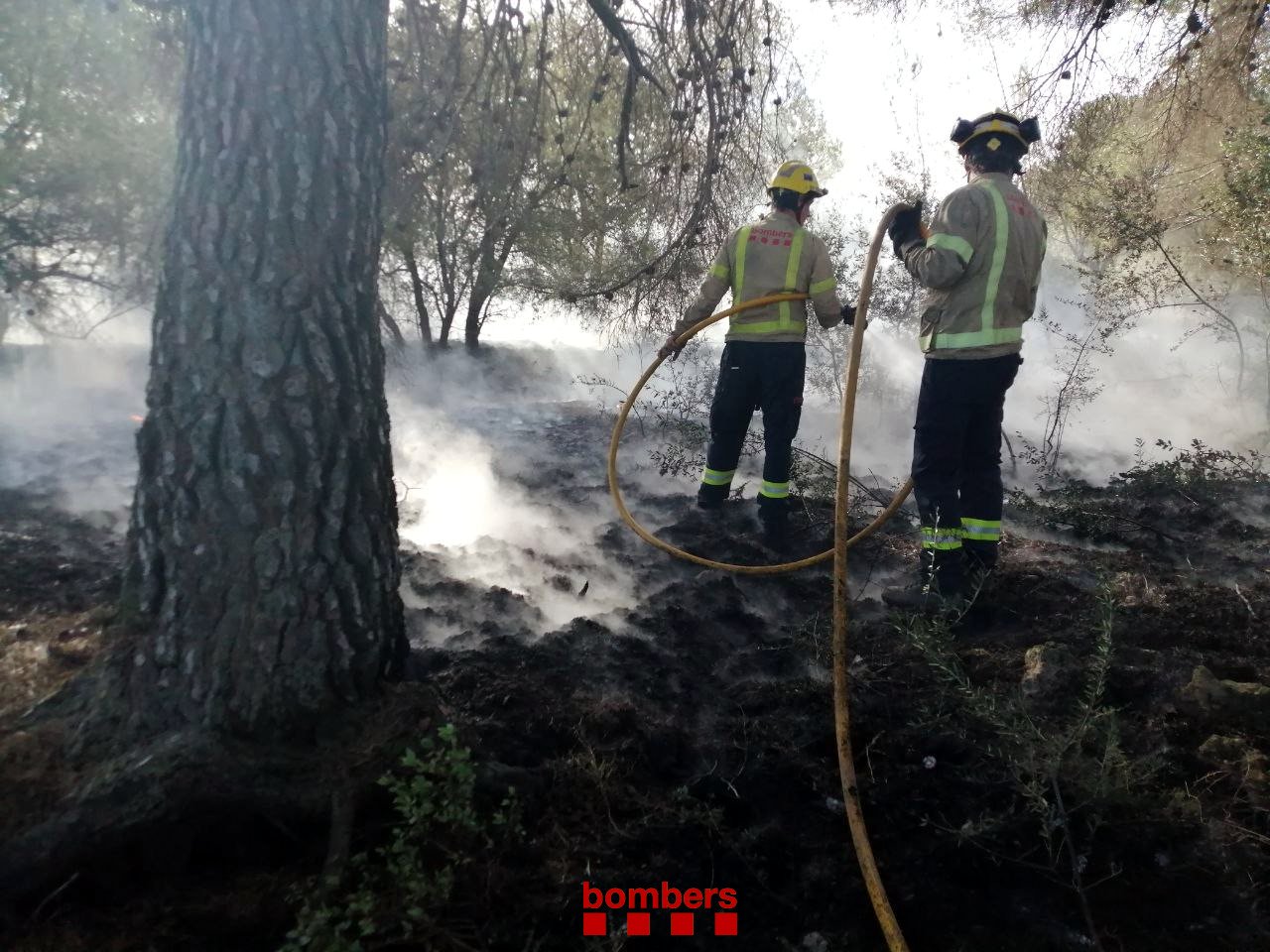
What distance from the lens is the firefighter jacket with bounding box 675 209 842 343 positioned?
4.06m

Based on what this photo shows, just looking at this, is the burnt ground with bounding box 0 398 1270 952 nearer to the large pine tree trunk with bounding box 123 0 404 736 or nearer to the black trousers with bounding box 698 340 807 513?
the large pine tree trunk with bounding box 123 0 404 736

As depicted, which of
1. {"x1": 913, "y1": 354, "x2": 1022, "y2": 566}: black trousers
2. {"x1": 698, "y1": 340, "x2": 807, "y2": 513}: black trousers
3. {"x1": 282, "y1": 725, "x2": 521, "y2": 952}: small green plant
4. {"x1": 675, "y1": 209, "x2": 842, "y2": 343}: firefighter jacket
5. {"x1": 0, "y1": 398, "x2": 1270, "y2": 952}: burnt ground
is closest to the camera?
{"x1": 282, "y1": 725, "x2": 521, "y2": 952}: small green plant

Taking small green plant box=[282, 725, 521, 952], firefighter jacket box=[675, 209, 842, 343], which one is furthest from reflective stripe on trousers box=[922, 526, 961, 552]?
small green plant box=[282, 725, 521, 952]

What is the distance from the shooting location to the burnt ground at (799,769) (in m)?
1.54

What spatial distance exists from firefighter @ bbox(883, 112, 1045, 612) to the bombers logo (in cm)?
183

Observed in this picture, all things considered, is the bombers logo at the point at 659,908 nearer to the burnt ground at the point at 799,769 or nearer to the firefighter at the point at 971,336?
the burnt ground at the point at 799,769

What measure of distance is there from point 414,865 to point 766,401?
322 centimetres

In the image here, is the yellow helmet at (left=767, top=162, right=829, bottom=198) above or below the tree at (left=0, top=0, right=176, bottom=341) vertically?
below

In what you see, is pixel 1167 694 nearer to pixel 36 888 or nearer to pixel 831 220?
pixel 36 888

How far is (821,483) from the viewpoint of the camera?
5.02m

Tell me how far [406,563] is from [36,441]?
4555 millimetres

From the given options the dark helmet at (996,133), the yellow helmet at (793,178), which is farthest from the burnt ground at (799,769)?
the yellow helmet at (793,178)

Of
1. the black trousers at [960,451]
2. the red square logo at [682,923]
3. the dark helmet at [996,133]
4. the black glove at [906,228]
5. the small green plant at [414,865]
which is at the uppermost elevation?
the dark helmet at [996,133]

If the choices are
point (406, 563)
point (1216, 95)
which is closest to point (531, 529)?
point (406, 563)
